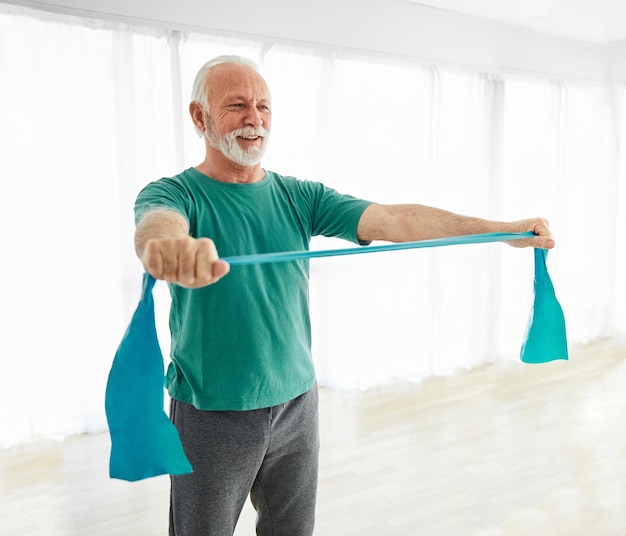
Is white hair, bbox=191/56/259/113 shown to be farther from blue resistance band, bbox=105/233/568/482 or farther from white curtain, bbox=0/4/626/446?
white curtain, bbox=0/4/626/446

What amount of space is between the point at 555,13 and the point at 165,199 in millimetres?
3970

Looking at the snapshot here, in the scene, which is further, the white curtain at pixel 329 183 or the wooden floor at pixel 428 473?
the white curtain at pixel 329 183

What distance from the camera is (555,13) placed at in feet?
14.1

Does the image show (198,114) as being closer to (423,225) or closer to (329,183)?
(423,225)

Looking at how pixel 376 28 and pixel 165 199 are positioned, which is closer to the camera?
pixel 165 199

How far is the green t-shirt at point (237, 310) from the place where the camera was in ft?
4.48

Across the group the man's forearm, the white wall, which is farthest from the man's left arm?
the white wall

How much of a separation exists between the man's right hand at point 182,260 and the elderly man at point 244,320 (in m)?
0.27

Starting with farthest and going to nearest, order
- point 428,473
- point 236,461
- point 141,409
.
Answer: point 428,473
point 236,461
point 141,409

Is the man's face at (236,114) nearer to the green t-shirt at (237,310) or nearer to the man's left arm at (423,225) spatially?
the green t-shirt at (237,310)

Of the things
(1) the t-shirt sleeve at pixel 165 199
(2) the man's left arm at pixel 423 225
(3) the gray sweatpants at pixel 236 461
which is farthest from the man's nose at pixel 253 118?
(3) the gray sweatpants at pixel 236 461

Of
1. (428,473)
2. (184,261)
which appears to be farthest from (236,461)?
(428,473)

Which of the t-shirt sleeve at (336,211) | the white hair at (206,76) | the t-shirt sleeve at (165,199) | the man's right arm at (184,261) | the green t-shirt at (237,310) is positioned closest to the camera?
the man's right arm at (184,261)

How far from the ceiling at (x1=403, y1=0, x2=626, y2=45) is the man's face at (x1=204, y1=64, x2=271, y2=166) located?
3.05m
